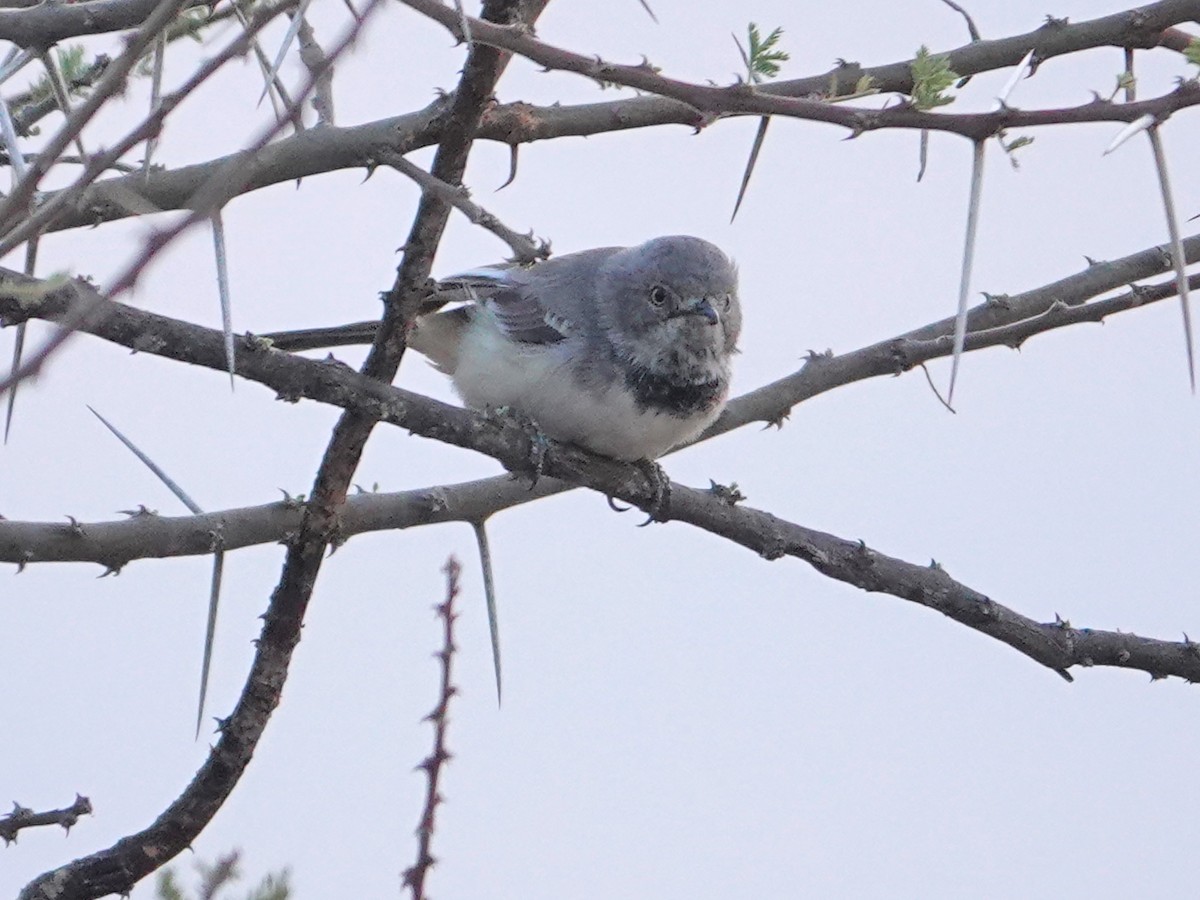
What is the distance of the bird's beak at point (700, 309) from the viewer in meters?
6.00

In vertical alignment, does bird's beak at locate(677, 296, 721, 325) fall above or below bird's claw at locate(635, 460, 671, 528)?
above

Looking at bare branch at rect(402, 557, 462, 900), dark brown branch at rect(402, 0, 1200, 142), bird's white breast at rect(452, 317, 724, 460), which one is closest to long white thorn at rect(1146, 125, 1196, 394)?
dark brown branch at rect(402, 0, 1200, 142)

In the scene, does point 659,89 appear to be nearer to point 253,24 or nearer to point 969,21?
point 253,24

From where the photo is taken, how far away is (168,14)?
158cm

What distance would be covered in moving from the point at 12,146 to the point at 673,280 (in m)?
3.42

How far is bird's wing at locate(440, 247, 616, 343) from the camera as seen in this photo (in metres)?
5.93

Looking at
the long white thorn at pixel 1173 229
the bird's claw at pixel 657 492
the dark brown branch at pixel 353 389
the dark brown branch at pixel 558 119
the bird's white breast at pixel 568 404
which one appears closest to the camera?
the long white thorn at pixel 1173 229

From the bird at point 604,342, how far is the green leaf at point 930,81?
2.52 m

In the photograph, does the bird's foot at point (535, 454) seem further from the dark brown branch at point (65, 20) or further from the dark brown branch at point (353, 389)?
the dark brown branch at point (65, 20)

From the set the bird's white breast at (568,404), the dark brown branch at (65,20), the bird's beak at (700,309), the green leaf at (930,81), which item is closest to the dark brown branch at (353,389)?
the bird's white breast at (568,404)

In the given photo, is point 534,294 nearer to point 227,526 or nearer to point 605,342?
point 605,342

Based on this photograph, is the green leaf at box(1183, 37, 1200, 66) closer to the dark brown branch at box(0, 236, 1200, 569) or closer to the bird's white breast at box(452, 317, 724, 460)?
the dark brown branch at box(0, 236, 1200, 569)

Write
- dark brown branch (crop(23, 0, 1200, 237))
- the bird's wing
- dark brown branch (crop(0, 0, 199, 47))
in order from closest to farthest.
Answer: dark brown branch (crop(0, 0, 199, 47))
dark brown branch (crop(23, 0, 1200, 237))
the bird's wing

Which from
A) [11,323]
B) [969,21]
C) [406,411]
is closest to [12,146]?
[11,323]
